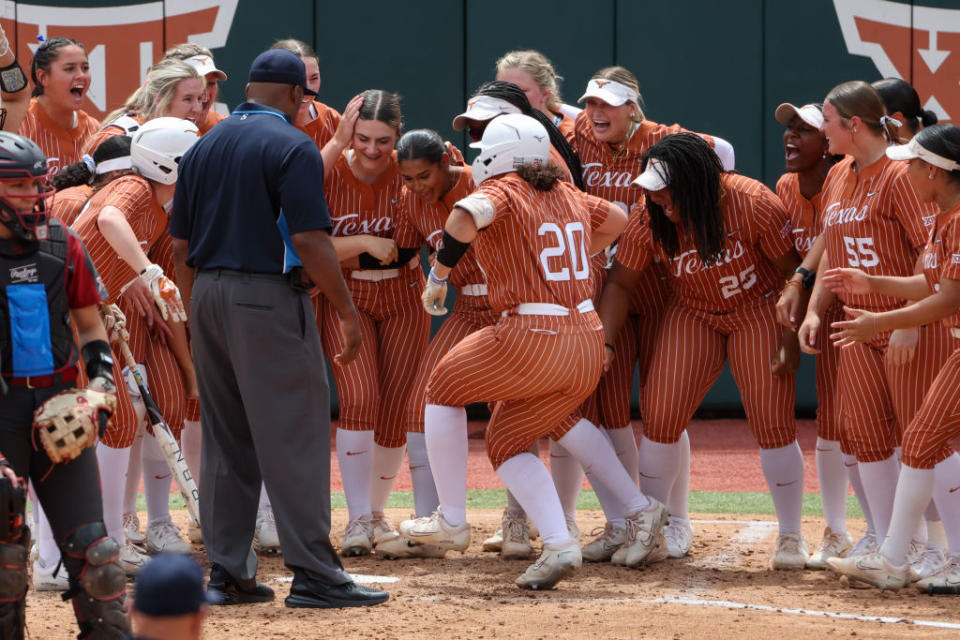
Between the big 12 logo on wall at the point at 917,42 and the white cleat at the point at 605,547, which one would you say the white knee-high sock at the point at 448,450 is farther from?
the big 12 logo on wall at the point at 917,42

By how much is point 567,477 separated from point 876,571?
5.47 ft

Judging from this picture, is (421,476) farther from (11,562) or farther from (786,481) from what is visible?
(11,562)

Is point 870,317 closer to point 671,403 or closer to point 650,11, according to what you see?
point 671,403

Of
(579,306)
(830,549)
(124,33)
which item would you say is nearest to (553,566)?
(579,306)

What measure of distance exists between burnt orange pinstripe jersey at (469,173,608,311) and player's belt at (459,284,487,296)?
720 millimetres

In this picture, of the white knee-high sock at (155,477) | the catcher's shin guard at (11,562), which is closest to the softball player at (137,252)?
the white knee-high sock at (155,477)

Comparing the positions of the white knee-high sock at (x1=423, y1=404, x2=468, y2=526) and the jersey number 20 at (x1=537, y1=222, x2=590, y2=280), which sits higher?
the jersey number 20 at (x1=537, y1=222, x2=590, y2=280)

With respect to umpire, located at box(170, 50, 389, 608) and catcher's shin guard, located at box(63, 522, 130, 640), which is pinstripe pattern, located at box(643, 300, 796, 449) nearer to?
umpire, located at box(170, 50, 389, 608)

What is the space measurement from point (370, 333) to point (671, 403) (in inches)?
60.9

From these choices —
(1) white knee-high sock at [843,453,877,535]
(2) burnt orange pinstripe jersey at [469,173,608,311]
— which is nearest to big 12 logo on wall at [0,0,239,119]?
(2) burnt orange pinstripe jersey at [469,173,608,311]

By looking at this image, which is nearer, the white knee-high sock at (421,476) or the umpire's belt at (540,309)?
the umpire's belt at (540,309)

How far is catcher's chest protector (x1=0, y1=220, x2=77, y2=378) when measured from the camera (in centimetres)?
391

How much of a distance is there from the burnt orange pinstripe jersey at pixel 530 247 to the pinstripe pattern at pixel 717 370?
0.83m

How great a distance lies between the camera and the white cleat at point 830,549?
612 centimetres
